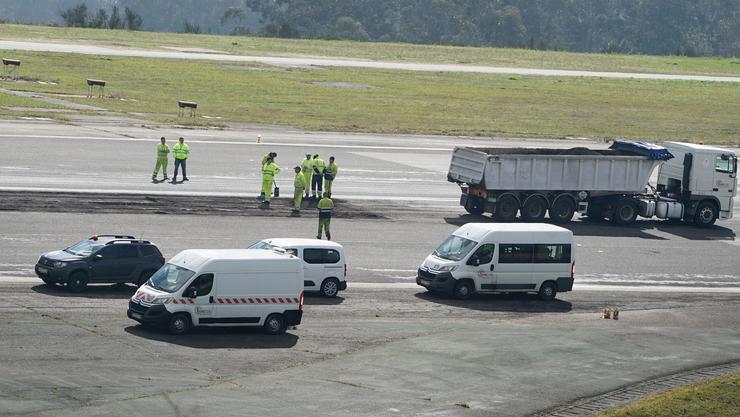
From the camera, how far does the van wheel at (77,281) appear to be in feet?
99.3

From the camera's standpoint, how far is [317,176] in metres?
49.0

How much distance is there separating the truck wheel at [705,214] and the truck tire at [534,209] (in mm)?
7312

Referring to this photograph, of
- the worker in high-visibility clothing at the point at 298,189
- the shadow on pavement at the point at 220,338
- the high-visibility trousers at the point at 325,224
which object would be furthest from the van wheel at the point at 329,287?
the worker in high-visibility clothing at the point at 298,189

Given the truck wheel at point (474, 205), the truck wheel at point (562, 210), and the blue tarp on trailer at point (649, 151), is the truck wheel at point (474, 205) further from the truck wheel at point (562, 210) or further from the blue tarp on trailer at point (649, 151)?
the blue tarp on trailer at point (649, 151)

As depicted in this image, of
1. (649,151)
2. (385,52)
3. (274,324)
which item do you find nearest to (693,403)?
(274,324)

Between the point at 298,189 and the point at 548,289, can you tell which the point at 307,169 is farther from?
the point at 548,289

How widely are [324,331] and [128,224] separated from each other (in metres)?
14.5

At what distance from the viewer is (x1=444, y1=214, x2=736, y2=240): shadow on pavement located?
153 feet

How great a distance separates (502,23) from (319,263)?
162011mm

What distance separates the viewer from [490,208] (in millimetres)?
46781

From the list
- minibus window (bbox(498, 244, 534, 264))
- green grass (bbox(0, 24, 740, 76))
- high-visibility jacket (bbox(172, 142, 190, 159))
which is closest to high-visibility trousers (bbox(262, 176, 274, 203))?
high-visibility jacket (bbox(172, 142, 190, 159))

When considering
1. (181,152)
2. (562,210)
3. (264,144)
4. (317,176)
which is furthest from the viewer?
(264,144)

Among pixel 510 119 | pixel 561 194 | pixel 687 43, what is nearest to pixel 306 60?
pixel 510 119

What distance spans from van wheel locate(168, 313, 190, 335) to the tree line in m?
158
